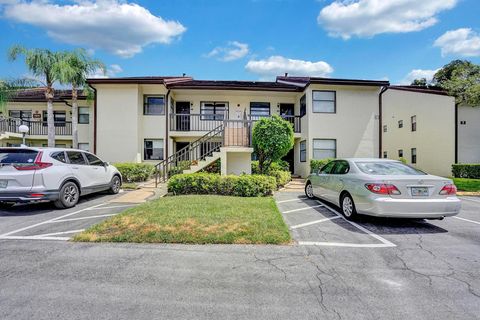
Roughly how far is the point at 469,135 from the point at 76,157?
21.2 m

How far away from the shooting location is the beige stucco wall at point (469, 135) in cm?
1594

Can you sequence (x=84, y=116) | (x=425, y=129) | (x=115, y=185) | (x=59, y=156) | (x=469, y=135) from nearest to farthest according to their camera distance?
(x=59, y=156) < (x=115, y=185) < (x=469, y=135) < (x=425, y=129) < (x=84, y=116)

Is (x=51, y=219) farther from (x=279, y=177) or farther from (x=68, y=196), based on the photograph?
(x=279, y=177)

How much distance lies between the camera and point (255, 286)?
3092 millimetres

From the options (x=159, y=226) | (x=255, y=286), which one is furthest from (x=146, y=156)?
(x=255, y=286)

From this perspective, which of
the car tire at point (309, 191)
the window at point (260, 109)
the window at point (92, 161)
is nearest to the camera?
the window at point (92, 161)

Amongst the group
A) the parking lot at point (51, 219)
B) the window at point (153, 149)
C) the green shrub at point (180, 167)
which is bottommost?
the parking lot at point (51, 219)

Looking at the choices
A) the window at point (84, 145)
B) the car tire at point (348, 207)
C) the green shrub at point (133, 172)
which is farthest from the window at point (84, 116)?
the car tire at point (348, 207)

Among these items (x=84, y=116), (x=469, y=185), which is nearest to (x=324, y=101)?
(x=469, y=185)

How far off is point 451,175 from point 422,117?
4.63m

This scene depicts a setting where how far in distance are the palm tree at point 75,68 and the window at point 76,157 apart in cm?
843

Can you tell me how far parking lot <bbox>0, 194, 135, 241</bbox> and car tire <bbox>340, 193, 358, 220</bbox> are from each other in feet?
19.4

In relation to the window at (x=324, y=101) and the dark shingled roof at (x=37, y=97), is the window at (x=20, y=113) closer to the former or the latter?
the dark shingled roof at (x=37, y=97)

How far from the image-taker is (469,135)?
1608cm
